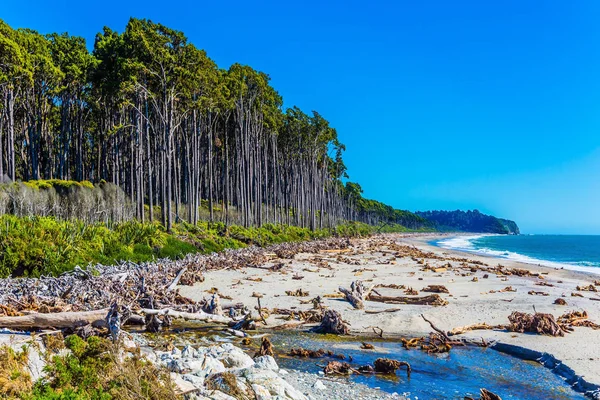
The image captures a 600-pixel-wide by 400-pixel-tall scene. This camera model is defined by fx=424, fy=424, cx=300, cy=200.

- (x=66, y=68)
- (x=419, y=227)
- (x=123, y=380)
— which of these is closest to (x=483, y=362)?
(x=123, y=380)

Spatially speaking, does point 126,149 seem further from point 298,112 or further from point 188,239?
point 188,239

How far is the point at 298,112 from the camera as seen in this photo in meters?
53.0

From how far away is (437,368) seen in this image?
22.0 ft

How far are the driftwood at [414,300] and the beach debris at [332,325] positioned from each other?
325cm

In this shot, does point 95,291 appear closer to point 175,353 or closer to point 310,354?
point 175,353

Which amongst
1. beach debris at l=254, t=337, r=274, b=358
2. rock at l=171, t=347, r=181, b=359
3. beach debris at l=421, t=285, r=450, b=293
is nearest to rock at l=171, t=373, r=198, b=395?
rock at l=171, t=347, r=181, b=359

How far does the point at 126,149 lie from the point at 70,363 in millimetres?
41401

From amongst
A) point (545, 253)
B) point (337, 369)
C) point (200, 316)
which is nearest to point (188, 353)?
point (337, 369)

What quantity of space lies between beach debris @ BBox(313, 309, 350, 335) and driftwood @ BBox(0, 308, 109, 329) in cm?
→ 417

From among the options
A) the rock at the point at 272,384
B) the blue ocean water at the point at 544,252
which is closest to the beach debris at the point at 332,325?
the rock at the point at 272,384

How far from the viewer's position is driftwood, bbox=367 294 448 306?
1129 centimetres

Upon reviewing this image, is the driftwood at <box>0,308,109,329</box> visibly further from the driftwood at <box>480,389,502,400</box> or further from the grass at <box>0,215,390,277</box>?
the grass at <box>0,215,390,277</box>

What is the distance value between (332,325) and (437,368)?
8.10 feet

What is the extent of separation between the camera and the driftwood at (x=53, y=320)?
6.65 m
